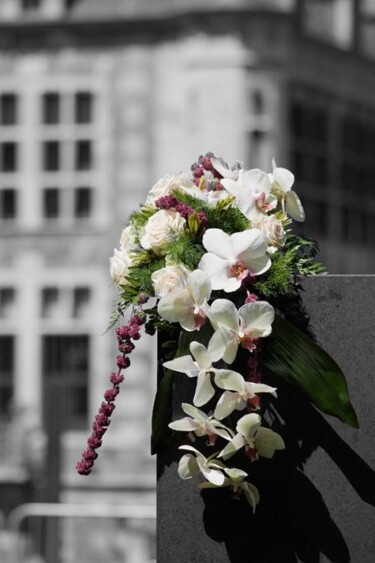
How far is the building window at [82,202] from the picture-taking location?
1655 centimetres

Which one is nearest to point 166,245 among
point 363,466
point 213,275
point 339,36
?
point 213,275

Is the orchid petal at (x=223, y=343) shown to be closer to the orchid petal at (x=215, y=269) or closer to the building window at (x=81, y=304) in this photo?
the orchid petal at (x=215, y=269)

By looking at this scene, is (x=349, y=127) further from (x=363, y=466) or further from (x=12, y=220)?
(x=363, y=466)

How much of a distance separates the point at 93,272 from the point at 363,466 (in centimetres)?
1373

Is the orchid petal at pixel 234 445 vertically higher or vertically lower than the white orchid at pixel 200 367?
lower

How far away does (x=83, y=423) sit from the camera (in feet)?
53.2

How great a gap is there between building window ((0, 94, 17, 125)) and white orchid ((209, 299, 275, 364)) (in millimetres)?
13890

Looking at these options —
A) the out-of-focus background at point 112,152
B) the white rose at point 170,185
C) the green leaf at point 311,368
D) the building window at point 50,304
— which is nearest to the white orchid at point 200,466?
the green leaf at point 311,368

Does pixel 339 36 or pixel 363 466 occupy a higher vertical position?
pixel 339 36

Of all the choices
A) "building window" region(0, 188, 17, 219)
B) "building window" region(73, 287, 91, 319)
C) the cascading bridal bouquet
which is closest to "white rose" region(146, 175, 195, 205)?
the cascading bridal bouquet

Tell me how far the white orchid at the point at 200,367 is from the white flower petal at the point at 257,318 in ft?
0.26

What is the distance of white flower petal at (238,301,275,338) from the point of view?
2.97 metres

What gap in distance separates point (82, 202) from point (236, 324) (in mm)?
13750

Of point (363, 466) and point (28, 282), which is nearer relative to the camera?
point (363, 466)
